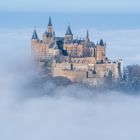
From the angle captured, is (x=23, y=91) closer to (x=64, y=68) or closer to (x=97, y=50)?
(x=64, y=68)

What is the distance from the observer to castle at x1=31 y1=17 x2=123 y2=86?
3541cm

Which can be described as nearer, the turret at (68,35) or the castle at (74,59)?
the castle at (74,59)

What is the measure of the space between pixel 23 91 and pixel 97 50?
483cm

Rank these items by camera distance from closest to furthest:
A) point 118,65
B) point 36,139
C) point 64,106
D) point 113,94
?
point 36,139
point 64,106
point 113,94
point 118,65

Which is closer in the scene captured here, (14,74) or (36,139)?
(36,139)

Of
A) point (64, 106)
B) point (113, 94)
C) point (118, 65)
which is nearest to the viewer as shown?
point (64, 106)

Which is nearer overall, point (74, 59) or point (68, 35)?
point (74, 59)

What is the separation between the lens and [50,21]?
38.9 metres

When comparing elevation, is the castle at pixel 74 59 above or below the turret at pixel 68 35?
below

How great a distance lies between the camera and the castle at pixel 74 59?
35.4 metres

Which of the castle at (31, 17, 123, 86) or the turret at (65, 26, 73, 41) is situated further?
the turret at (65, 26, 73, 41)

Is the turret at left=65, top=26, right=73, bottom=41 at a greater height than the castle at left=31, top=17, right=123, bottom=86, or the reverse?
the turret at left=65, top=26, right=73, bottom=41

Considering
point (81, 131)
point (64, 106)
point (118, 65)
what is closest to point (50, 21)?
point (118, 65)

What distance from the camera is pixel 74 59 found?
36656 millimetres
